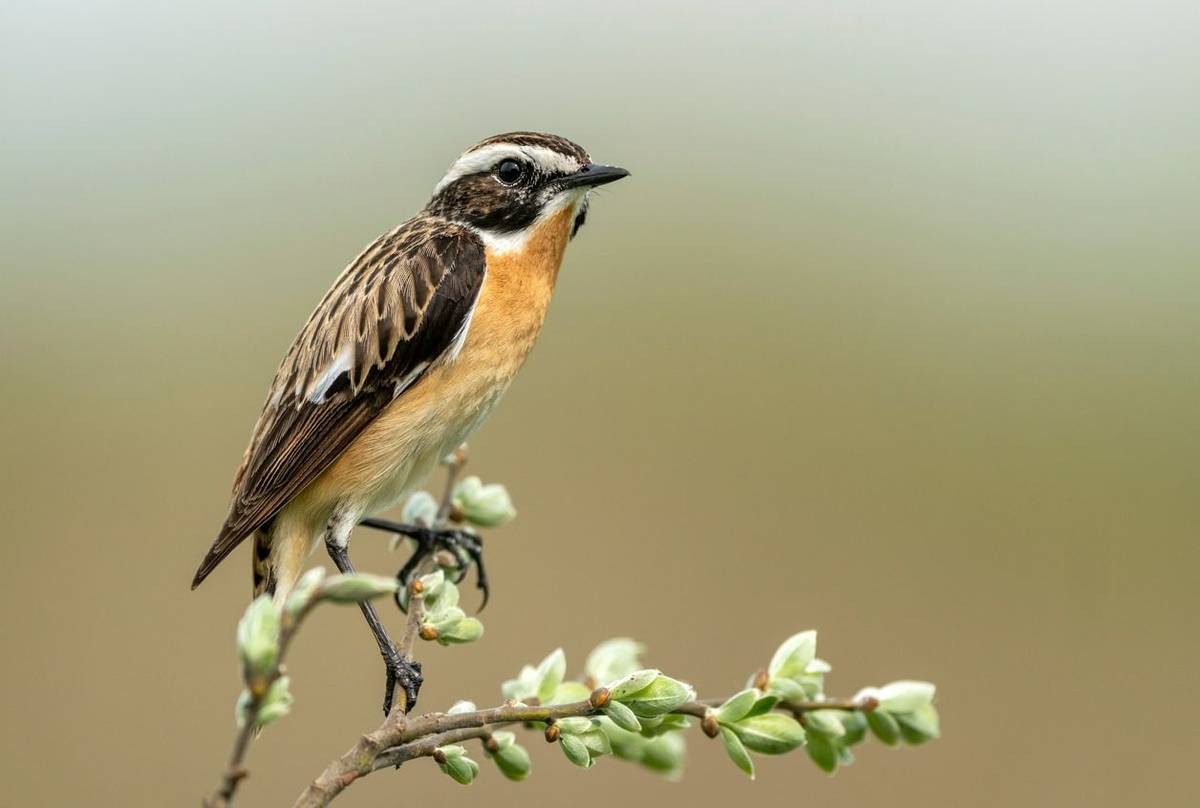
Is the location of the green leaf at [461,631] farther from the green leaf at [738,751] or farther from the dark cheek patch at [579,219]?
the dark cheek patch at [579,219]

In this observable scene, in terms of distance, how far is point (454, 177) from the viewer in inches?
172

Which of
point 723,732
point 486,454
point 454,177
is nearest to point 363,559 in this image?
point 486,454

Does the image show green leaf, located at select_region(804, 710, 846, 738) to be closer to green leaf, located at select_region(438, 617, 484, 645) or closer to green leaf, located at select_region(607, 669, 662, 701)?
green leaf, located at select_region(607, 669, 662, 701)

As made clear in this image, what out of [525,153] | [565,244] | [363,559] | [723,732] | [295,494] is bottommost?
[363,559]

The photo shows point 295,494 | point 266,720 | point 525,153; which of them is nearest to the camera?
point 266,720

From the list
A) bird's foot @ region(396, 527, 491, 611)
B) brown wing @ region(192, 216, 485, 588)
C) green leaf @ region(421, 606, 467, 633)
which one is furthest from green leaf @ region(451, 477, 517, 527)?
green leaf @ region(421, 606, 467, 633)

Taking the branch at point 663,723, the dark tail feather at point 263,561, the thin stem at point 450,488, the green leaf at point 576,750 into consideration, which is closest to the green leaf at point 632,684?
the branch at point 663,723

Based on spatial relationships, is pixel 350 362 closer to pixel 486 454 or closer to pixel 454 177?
pixel 454 177

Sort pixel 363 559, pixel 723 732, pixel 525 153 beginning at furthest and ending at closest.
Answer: pixel 363 559 → pixel 525 153 → pixel 723 732

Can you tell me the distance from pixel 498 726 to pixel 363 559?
22.6 feet

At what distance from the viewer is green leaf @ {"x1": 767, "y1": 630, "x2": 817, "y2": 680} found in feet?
7.59

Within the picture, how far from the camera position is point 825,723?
226 centimetres

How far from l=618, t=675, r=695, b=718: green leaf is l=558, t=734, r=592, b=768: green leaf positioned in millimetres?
125

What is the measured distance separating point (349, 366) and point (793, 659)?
2.08 metres
